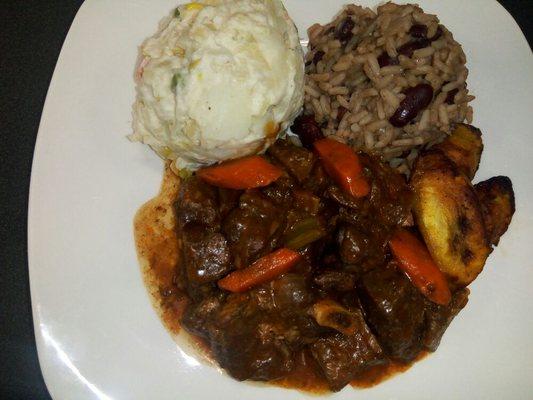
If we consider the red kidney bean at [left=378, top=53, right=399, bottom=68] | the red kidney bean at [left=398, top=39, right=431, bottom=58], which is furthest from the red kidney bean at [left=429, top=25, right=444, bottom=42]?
the red kidney bean at [left=378, top=53, right=399, bottom=68]

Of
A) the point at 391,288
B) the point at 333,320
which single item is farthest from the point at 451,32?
the point at 333,320

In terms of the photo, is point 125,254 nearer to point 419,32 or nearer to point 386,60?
point 386,60

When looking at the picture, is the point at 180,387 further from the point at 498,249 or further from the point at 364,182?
the point at 498,249

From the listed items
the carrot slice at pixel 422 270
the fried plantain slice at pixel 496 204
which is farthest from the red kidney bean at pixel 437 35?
the carrot slice at pixel 422 270

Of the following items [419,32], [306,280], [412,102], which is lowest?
[306,280]

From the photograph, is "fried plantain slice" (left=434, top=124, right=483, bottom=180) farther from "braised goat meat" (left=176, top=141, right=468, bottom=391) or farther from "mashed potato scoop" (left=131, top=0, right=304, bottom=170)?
"mashed potato scoop" (left=131, top=0, right=304, bottom=170)

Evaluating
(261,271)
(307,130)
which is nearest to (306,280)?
(261,271)

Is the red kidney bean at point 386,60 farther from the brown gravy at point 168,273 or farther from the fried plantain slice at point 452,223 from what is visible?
the brown gravy at point 168,273
